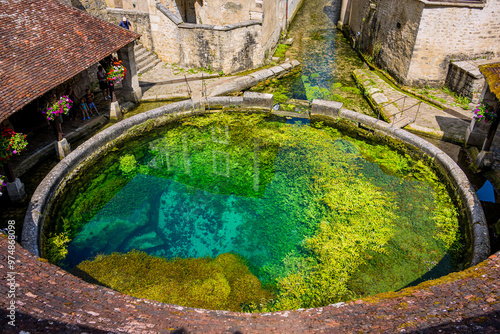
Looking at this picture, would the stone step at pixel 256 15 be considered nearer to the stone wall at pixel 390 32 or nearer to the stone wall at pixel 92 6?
the stone wall at pixel 390 32

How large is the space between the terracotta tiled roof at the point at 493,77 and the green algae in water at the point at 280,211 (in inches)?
101

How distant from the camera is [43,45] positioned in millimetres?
9367

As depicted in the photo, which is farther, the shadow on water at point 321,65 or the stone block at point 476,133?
the shadow on water at point 321,65

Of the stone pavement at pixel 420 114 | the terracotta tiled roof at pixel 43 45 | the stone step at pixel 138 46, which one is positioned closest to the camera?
the terracotta tiled roof at pixel 43 45

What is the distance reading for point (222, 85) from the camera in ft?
44.7

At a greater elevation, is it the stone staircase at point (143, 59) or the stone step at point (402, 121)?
the stone staircase at point (143, 59)

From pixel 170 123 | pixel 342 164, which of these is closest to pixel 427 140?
pixel 342 164

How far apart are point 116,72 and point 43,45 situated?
2212 mm

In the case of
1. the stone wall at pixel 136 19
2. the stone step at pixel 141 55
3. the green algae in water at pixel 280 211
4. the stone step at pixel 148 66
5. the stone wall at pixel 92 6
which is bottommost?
the green algae in water at pixel 280 211

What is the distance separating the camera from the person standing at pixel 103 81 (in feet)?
38.5

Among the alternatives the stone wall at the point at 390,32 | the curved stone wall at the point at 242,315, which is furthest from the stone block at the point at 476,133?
the curved stone wall at the point at 242,315

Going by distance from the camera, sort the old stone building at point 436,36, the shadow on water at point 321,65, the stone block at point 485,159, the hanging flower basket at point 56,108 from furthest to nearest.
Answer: the shadow on water at point 321,65, the old stone building at point 436,36, the stone block at point 485,159, the hanging flower basket at point 56,108

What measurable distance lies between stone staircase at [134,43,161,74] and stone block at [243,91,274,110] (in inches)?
189

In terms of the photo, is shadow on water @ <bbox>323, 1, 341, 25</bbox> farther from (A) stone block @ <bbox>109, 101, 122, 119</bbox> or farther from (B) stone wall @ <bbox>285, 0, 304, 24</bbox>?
(A) stone block @ <bbox>109, 101, 122, 119</bbox>
